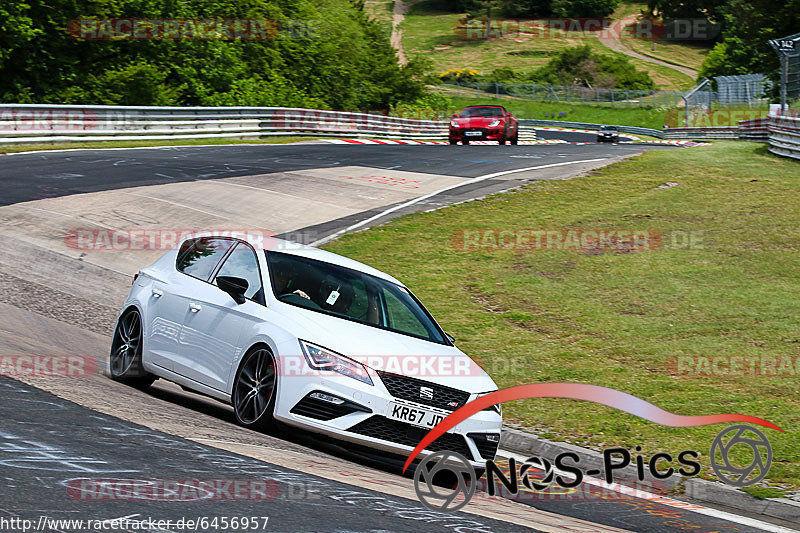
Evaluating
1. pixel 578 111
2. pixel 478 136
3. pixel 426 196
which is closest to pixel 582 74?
pixel 578 111

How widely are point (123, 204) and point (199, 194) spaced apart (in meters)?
2.27

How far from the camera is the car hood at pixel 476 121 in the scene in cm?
3803

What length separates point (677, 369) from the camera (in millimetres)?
10898

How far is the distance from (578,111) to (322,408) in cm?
7748

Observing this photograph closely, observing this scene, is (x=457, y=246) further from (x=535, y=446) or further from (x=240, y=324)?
(x=240, y=324)

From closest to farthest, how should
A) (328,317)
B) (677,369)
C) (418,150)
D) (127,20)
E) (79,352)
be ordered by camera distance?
(328,317) < (79,352) < (677,369) < (418,150) < (127,20)

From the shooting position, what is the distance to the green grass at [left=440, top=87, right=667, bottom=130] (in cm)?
7575

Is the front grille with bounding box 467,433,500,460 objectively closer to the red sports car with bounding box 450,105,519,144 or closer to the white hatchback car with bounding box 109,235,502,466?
the white hatchback car with bounding box 109,235,502,466

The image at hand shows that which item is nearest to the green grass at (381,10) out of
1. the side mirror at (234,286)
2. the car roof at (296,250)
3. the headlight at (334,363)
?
the car roof at (296,250)

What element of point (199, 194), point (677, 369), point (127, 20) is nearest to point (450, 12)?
point (127, 20)

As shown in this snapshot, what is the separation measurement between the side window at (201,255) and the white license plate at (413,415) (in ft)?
8.25

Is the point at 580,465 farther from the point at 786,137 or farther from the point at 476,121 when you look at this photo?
the point at 476,121

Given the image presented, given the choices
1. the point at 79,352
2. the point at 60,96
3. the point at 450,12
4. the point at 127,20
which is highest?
the point at 450,12

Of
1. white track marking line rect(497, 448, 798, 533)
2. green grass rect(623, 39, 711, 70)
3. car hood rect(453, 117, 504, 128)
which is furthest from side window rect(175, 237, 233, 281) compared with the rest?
green grass rect(623, 39, 711, 70)
